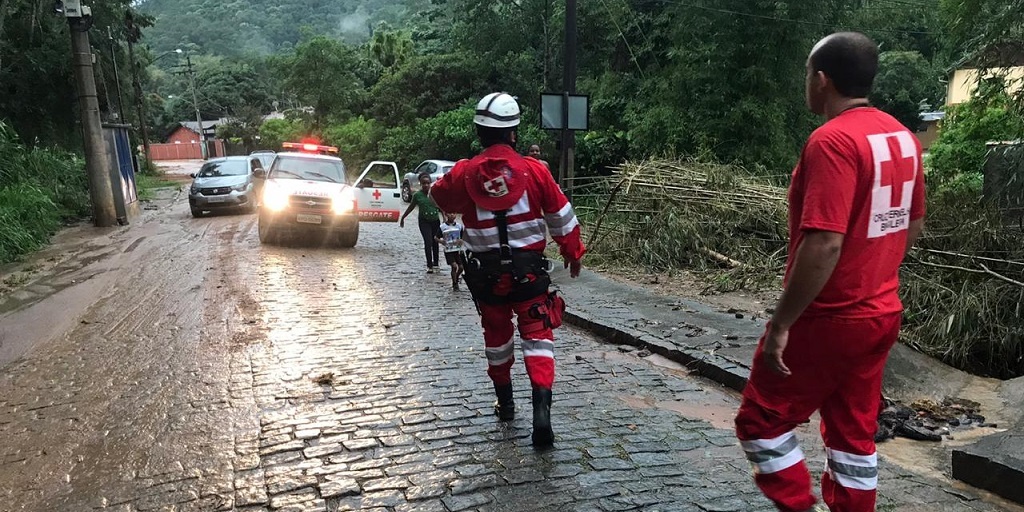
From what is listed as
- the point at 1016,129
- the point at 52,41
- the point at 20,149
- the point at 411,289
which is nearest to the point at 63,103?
the point at 52,41

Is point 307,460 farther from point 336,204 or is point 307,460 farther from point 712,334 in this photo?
point 336,204

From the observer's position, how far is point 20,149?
16.5 meters

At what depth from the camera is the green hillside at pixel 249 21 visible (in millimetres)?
102062

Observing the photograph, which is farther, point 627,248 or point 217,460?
point 627,248

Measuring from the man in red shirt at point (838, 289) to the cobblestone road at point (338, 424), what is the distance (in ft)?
2.83

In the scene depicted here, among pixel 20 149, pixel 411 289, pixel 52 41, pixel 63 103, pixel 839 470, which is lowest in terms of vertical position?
pixel 411 289

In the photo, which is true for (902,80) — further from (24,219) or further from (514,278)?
(514,278)

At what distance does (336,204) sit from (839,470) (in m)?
11.4

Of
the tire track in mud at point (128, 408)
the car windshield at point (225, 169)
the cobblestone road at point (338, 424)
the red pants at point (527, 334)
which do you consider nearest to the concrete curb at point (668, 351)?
the cobblestone road at point (338, 424)

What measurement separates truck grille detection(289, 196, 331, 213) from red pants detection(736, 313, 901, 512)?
11090 millimetres

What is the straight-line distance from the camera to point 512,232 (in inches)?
162

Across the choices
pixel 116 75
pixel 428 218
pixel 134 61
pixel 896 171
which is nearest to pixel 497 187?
pixel 896 171

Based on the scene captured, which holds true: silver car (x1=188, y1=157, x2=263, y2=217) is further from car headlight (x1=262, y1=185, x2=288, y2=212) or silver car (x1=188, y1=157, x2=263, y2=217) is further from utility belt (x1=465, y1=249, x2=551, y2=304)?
utility belt (x1=465, y1=249, x2=551, y2=304)

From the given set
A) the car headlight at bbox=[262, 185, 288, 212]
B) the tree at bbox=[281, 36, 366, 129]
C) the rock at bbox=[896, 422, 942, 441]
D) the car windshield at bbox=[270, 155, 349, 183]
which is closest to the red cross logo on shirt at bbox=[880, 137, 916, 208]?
the rock at bbox=[896, 422, 942, 441]
